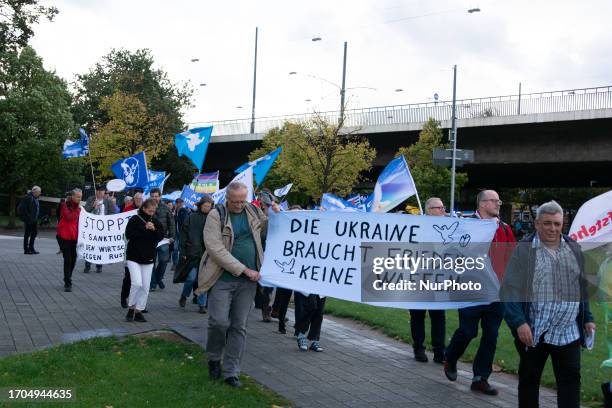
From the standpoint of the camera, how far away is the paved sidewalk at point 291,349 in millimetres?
6910

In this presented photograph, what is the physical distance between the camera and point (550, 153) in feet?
114

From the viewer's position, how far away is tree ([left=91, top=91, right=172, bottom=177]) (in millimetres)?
47688

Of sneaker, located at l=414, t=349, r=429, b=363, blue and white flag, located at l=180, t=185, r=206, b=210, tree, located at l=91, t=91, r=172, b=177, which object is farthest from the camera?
tree, located at l=91, t=91, r=172, b=177

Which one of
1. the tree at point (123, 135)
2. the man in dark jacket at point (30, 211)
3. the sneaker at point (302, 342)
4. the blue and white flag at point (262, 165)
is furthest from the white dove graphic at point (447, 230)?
the tree at point (123, 135)

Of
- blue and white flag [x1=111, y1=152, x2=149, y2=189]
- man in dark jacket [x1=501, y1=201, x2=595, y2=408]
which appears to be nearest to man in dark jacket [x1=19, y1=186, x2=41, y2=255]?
blue and white flag [x1=111, y1=152, x2=149, y2=189]

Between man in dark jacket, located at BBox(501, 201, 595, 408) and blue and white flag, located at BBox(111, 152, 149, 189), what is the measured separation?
16.0 meters

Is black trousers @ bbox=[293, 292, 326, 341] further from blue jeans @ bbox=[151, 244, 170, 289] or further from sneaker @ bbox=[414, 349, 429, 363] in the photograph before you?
blue jeans @ bbox=[151, 244, 170, 289]

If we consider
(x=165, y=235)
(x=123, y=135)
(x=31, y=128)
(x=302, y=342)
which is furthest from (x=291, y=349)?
(x=123, y=135)

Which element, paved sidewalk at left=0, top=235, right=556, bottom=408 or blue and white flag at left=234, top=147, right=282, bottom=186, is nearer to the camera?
paved sidewalk at left=0, top=235, right=556, bottom=408

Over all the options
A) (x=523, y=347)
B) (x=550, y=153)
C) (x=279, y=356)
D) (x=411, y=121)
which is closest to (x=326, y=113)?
(x=411, y=121)

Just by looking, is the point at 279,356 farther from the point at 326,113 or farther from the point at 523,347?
Answer: the point at 326,113

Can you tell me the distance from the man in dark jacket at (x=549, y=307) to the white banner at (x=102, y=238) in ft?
32.6

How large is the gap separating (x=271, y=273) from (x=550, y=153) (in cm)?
2991

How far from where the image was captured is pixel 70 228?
1377cm
